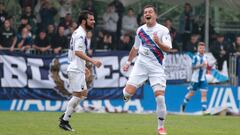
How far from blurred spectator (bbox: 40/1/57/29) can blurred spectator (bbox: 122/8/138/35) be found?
2712 millimetres

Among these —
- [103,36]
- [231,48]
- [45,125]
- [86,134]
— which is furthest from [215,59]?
[86,134]

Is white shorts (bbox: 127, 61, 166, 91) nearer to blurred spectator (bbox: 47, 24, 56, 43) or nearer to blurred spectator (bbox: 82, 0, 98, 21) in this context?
blurred spectator (bbox: 47, 24, 56, 43)

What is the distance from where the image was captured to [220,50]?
25.5 m

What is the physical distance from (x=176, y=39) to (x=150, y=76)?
12489 mm

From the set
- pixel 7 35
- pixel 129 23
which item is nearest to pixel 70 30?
pixel 7 35

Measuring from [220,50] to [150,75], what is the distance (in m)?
11.7

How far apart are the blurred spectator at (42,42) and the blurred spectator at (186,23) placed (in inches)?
207

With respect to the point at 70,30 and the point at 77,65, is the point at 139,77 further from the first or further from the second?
the point at 70,30

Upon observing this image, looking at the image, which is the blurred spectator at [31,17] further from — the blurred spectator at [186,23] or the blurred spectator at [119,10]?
the blurred spectator at [186,23]

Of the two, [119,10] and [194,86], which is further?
[119,10]

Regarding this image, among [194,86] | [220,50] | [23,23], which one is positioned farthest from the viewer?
[220,50]

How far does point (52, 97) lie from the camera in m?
24.2

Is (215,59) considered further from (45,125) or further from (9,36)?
(45,125)

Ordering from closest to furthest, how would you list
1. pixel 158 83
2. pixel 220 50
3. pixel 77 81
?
pixel 158 83
pixel 77 81
pixel 220 50
